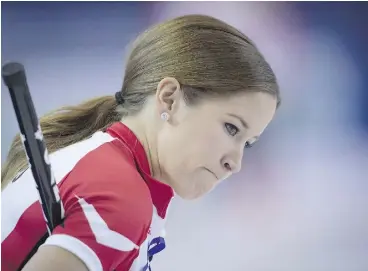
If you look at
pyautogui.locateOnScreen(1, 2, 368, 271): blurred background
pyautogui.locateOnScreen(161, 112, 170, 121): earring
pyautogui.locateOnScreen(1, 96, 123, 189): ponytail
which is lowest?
pyautogui.locateOnScreen(1, 2, 368, 271): blurred background

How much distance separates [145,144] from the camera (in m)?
0.52

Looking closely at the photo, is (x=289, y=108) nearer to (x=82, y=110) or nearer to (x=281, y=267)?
(x=281, y=267)

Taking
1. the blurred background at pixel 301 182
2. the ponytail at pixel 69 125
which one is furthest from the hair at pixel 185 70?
the blurred background at pixel 301 182

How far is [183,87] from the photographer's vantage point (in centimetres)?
50

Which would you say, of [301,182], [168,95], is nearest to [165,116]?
[168,95]

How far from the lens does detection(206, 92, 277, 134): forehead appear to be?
500mm

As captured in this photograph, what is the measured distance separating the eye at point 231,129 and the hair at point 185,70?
32 mm

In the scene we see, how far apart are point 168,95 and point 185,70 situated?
0.02 m

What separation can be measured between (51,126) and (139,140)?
10 centimetres

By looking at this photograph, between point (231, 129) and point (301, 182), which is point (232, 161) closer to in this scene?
point (231, 129)

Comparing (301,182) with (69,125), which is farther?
(301,182)

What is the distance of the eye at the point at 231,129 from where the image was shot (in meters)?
0.52

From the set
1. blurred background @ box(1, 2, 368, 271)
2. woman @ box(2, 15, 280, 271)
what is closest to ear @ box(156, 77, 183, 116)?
woman @ box(2, 15, 280, 271)

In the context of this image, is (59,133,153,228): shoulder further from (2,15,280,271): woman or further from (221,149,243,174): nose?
(221,149,243,174): nose
